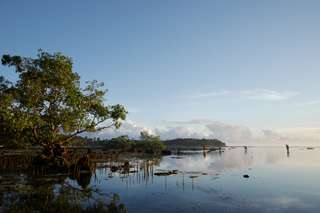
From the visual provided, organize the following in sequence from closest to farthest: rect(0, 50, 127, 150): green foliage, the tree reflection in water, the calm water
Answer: the tree reflection in water
the calm water
rect(0, 50, 127, 150): green foliage

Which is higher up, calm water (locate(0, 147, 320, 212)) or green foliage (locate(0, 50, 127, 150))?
green foliage (locate(0, 50, 127, 150))

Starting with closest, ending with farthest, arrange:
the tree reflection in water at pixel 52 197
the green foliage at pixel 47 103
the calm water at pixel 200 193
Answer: the tree reflection in water at pixel 52 197, the calm water at pixel 200 193, the green foliage at pixel 47 103

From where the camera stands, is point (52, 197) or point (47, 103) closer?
point (52, 197)

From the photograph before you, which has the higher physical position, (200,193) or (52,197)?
(52,197)

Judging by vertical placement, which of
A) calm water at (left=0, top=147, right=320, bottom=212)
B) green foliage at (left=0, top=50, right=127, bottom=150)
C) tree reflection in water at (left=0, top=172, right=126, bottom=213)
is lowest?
calm water at (left=0, top=147, right=320, bottom=212)

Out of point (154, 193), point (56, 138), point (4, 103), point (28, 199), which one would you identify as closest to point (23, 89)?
point (4, 103)

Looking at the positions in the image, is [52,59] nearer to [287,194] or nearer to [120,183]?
[120,183]

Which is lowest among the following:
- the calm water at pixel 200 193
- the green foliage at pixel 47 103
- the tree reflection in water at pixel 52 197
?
the calm water at pixel 200 193

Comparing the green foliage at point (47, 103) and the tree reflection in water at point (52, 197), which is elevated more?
Result: the green foliage at point (47, 103)

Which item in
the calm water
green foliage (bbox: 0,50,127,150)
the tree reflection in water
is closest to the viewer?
the tree reflection in water

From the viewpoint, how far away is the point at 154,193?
30.3 meters

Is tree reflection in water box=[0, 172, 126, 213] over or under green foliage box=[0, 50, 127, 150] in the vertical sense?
under

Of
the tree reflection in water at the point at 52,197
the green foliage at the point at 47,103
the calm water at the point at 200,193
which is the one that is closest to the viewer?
the tree reflection in water at the point at 52,197

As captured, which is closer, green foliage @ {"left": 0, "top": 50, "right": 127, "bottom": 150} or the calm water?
the calm water
